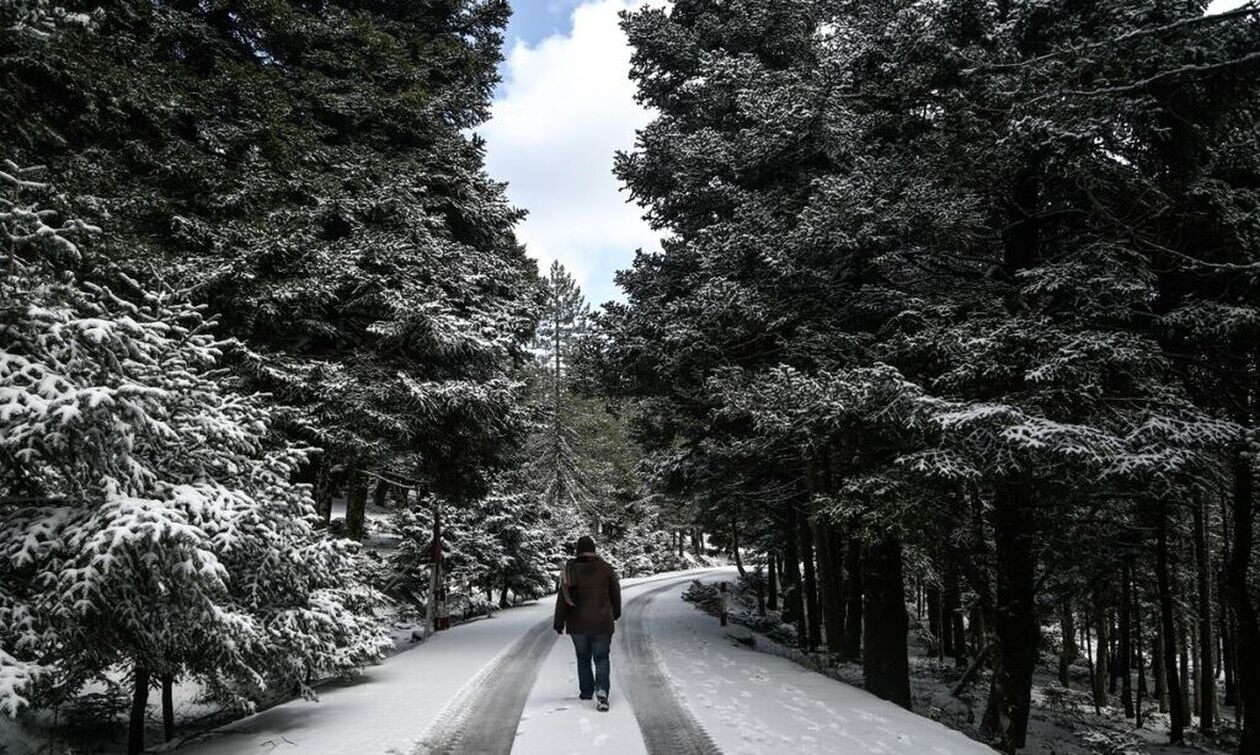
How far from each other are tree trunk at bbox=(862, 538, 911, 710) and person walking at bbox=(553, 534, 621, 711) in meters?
4.89

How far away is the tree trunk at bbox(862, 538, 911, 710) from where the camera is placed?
33.5ft

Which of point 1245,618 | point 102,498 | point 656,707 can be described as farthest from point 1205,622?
point 102,498

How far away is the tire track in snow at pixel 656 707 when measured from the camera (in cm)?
550

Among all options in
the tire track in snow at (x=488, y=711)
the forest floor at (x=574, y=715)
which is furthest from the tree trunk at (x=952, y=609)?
the tire track in snow at (x=488, y=711)

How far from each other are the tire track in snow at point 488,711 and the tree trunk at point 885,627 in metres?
5.35

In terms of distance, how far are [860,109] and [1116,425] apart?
7.31 metres

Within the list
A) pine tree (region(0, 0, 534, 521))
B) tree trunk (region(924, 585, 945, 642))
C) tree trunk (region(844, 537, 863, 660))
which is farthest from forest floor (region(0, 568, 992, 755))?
tree trunk (region(924, 585, 945, 642))

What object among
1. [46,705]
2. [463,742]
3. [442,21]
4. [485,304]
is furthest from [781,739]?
[442,21]

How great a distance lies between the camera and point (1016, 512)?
363 inches

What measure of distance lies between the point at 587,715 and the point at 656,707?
A: 85 cm

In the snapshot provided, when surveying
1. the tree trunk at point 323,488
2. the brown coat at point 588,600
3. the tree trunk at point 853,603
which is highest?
the tree trunk at point 323,488

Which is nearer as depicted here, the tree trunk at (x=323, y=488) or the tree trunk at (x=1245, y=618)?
the tree trunk at (x=1245, y=618)

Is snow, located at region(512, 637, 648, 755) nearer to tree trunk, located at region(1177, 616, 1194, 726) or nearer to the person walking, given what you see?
the person walking

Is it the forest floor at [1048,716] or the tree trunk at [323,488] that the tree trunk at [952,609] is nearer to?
the forest floor at [1048,716]
